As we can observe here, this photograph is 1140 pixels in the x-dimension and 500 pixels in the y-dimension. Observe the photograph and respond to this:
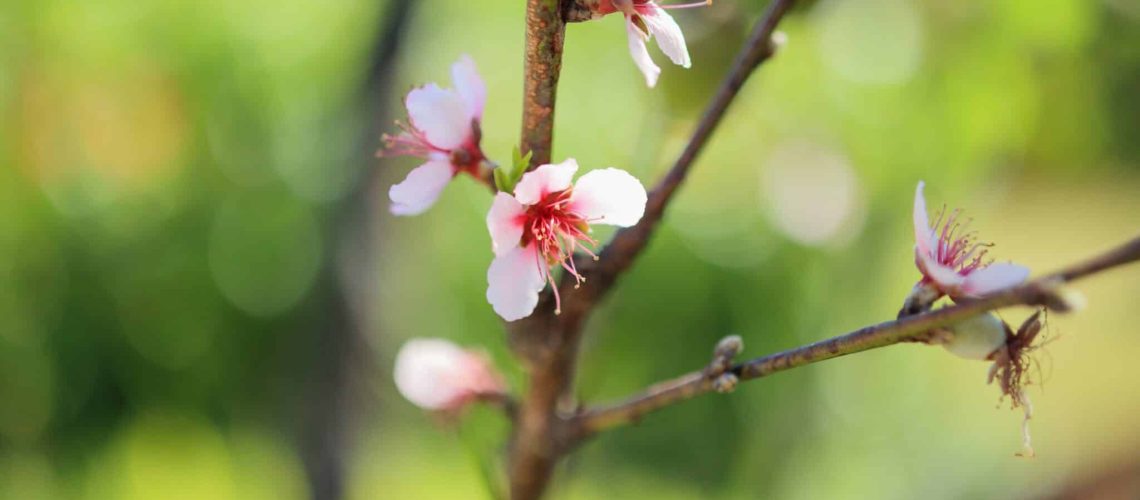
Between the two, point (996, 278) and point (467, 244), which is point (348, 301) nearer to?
point (996, 278)

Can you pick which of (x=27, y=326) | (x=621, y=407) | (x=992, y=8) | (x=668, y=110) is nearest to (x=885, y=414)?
(x=992, y=8)

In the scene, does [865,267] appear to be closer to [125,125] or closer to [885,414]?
[885,414]

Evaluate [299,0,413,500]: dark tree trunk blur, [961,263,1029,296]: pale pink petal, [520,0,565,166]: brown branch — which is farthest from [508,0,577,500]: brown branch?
[299,0,413,500]: dark tree trunk blur

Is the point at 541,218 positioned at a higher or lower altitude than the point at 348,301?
higher

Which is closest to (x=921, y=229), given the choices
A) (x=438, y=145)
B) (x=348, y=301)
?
(x=438, y=145)

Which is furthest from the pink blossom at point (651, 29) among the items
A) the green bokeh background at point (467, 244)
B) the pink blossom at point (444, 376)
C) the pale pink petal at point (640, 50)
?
the green bokeh background at point (467, 244)
